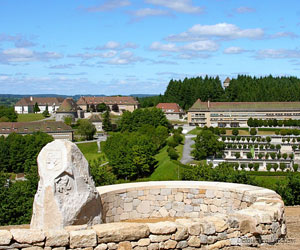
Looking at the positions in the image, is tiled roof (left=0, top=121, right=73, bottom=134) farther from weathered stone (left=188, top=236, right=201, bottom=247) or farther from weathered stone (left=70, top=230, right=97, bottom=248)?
weathered stone (left=70, top=230, right=97, bottom=248)

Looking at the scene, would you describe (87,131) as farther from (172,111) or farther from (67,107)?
(172,111)

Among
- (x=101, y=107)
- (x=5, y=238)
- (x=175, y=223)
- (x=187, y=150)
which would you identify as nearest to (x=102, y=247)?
(x=175, y=223)

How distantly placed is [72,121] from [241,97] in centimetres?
3467

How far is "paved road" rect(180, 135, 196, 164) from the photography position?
4666 centimetres

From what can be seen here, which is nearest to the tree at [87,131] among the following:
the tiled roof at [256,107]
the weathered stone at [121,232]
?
the tiled roof at [256,107]

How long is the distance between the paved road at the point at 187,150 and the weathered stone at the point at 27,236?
39.9m

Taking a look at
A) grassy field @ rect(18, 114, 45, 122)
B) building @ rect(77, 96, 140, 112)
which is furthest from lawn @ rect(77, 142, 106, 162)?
building @ rect(77, 96, 140, 112)

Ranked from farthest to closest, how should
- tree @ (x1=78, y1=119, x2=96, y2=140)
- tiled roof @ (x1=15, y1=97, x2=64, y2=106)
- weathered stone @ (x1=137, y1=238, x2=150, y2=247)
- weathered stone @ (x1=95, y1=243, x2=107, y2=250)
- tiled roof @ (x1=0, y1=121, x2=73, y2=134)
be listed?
tiled roof @ (x1=15, y1=97, x2=64, y2=106)
tiled roof @ (x1=0, y1=121, x2=73, y2=134)
tree @ (x1=78, y1=119, x2=96, y2=140)
weathered stone @ (x1=137, y1=238, x2=150, y2=247)
weathered stone @ (x1=95, y1=243, x2=107, y2=250)

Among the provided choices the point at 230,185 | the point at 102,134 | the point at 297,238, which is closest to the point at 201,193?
the point at 230,185

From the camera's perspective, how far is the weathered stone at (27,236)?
18.6 ft

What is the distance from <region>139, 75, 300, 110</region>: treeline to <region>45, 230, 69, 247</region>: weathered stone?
3351 inches

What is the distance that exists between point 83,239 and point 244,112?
7459cm

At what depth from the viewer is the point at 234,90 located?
94.7 metres

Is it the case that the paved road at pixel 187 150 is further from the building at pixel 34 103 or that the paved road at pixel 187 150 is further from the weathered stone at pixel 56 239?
the building at pixel 34 103
